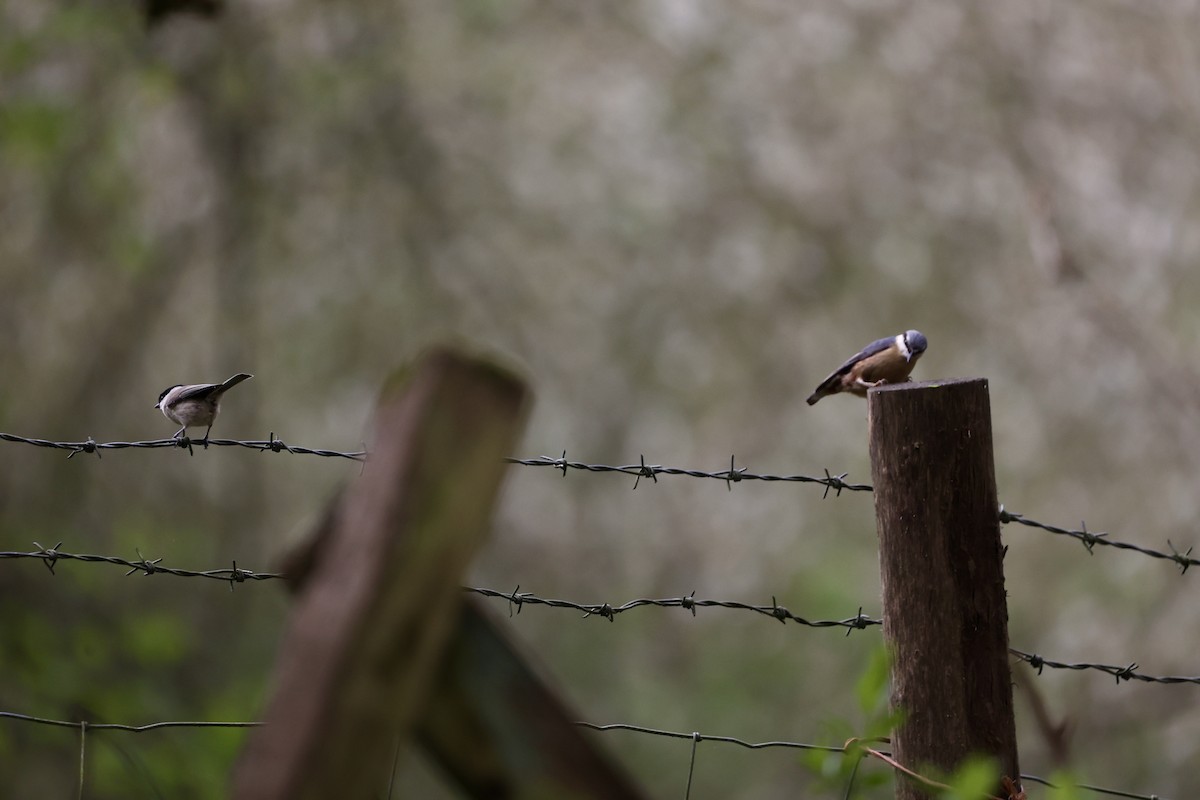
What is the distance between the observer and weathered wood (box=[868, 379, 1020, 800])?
91.6 inches

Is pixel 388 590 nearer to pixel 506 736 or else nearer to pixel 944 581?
pixel 506 736

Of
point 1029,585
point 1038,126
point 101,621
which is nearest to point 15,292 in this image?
point 101,621

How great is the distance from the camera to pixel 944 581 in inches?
92.5

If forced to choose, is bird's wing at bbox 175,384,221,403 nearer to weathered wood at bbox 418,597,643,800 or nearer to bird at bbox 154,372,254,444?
bird at bbox 154,372,254,444

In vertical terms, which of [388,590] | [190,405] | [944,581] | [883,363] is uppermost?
[190,405]

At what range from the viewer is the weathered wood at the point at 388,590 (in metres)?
1.33

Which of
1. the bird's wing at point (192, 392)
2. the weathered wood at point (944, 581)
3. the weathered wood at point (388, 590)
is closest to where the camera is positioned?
the weathered wood at point (388, 590)

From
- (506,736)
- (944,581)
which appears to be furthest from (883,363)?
(506,736)

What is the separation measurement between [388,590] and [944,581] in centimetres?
134

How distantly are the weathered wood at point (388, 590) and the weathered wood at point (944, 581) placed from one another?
121 centimetres

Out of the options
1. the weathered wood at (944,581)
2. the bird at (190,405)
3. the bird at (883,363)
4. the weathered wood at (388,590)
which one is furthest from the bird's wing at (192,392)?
the weathered wood at (388,590)

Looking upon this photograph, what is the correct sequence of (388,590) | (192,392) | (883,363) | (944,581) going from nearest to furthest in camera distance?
(388,590) → (944,581) → (883,363) → (192,392)

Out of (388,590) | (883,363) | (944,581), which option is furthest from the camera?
(883,363)

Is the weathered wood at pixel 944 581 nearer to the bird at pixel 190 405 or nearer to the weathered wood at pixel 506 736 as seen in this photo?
the weathered wood at pixel 506 736
